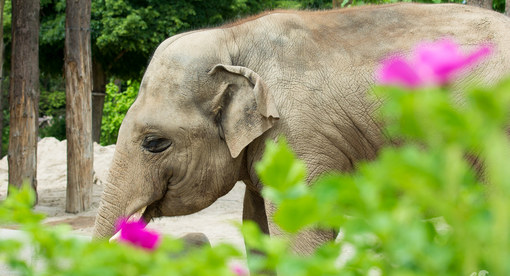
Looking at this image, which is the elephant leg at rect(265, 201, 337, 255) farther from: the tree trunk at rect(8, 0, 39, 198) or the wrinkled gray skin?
the tree trunk at rect(8, 0, 39, 198)

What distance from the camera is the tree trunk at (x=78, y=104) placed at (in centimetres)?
1008

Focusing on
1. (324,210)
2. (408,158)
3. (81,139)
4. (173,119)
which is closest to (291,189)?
(324,210)

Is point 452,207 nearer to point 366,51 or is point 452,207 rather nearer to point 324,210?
point 324,210

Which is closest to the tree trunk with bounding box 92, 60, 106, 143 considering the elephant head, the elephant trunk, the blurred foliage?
the elephant trunk

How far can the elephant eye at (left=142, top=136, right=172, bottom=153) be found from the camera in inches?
159

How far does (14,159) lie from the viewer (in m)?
10.1

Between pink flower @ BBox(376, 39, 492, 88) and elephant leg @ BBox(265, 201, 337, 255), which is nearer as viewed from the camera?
pink flower @ BBox(376, 39, 492, 88)

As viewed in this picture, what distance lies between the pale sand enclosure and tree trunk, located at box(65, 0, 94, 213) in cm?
35

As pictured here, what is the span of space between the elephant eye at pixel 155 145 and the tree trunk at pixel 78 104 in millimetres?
6381

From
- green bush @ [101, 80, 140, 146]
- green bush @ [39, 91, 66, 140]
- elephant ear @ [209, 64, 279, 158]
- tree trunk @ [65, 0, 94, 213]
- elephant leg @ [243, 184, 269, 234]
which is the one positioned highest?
elephant ear @ [209, 64, 279, 158]

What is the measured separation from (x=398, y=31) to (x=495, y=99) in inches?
129

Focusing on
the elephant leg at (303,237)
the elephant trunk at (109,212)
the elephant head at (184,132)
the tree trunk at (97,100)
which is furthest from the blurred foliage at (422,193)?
the tree trunk at (97,100)

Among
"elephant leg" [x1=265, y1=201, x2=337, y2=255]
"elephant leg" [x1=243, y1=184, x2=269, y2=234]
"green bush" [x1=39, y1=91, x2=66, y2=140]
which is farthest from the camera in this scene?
"green bush" [x1=39, y1=91, x2=66, y2=140]

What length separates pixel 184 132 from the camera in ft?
13.1
